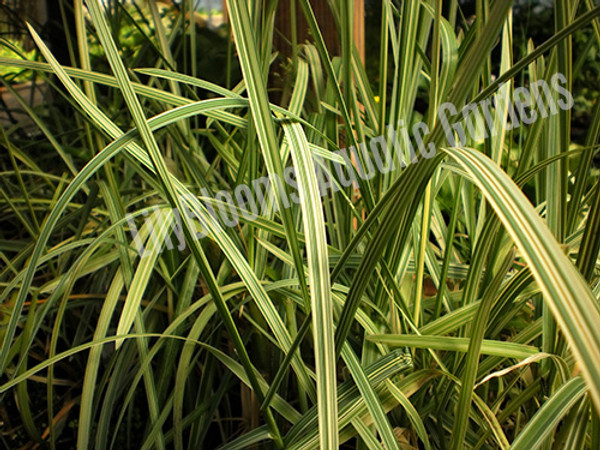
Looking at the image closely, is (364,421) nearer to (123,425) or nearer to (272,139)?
(272,139)

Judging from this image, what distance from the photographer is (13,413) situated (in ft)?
2.17

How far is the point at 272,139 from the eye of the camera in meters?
0.38

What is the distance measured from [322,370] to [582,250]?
0.22m

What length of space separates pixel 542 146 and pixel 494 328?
218mm

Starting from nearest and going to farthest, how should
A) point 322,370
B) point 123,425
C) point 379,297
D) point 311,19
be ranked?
point 322,370 → point 311,19 → point 379,297 → point 123,425

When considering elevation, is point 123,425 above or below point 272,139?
below

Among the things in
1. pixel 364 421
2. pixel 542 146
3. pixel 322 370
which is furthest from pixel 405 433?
pixel 542 146

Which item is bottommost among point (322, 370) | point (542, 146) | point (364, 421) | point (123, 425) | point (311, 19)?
point (123, 425)

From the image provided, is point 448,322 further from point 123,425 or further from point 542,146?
point 123,425

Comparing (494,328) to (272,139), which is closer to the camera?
(272,139)

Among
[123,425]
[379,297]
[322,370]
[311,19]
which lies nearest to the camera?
[322,370]

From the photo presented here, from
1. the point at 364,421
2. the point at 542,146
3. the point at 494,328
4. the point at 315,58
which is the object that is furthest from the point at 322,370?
the point at 315,58

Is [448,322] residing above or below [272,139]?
below

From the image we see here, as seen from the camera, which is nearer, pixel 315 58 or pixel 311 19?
pixel 311 19
